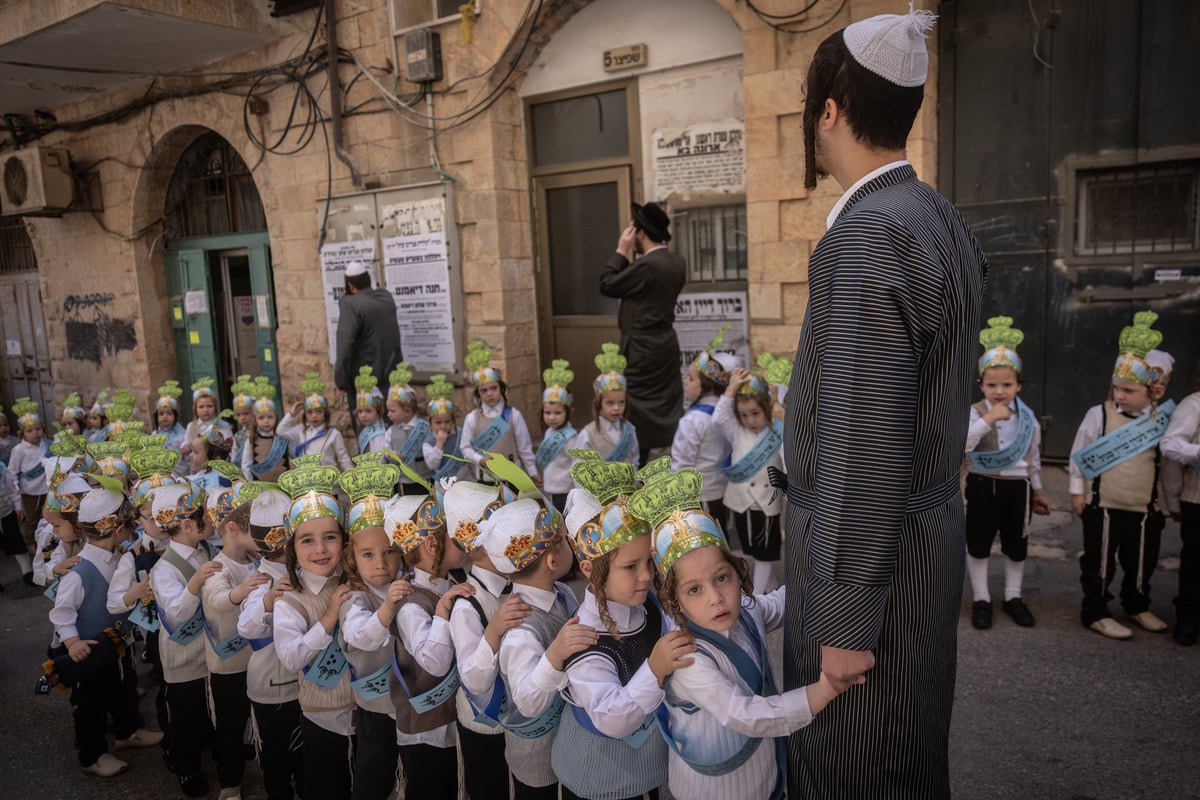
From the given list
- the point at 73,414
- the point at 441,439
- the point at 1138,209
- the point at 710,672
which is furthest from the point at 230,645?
the point at 1138,209

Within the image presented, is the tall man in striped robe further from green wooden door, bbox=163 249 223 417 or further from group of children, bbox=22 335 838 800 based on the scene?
green wooden door, bbox=163 249 223 417

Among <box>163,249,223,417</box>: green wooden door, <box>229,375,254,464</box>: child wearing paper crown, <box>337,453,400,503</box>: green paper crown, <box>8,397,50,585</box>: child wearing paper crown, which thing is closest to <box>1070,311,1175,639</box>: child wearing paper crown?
<box>337,453,400,503</box>: green paper crown

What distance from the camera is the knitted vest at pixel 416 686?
2.57m

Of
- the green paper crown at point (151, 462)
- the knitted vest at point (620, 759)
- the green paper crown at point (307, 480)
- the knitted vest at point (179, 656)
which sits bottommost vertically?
the knitted vest at point (179, 656)

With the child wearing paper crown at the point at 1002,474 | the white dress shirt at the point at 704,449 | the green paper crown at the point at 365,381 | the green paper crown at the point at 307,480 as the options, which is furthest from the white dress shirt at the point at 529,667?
the green paper crown at the point at 365,381

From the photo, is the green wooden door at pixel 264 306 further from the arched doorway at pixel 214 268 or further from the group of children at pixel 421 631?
the group of children at pixel 421 631

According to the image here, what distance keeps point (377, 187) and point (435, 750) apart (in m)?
6.09

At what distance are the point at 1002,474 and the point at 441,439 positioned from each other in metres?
3.54

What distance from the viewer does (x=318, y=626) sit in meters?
2.65

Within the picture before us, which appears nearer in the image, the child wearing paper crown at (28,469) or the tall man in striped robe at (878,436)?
the tall man in striped robe at (878,436)

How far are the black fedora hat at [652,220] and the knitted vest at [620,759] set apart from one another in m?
3.84

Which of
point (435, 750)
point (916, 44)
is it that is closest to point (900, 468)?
point (916, 44)

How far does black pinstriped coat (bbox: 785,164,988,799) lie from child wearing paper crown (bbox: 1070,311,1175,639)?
2709 millimetres

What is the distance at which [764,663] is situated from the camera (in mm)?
2133
